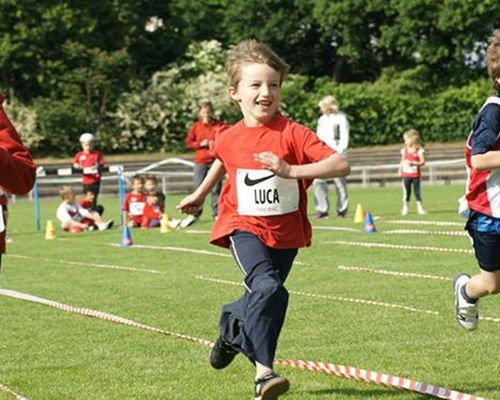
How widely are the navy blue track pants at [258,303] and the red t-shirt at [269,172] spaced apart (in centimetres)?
7

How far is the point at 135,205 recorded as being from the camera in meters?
21.9

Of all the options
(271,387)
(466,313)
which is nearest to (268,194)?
(271,387)

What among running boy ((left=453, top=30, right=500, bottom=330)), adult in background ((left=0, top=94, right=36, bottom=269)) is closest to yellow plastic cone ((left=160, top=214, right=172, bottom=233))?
running boy ((left=453, top=30, right=500, bottom=330))

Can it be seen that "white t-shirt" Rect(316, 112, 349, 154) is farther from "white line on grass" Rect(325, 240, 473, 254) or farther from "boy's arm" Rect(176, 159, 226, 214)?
"boy's arm" Rect(176, 159, 226, 214)

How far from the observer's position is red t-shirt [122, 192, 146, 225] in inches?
855

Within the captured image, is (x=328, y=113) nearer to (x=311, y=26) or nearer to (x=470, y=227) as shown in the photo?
(x=470, y=227)

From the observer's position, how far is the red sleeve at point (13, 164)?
17.3 feet

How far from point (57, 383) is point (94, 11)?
167 feet

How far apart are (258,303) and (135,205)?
15740 mm

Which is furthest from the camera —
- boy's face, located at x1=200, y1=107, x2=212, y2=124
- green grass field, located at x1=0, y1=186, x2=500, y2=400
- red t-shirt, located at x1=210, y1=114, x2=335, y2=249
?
boy's face, located at x1=200, y1=107, x2=212, y2=124

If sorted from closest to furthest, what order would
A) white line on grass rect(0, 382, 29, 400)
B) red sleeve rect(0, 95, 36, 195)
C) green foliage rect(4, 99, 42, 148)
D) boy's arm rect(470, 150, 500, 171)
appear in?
red sleeve rect(0, 95, 36, 195)
white line on grass rect(0, 382, 29, 400)
boy's arm rect(470, 150, 500, 171)
green foliage rect(4, 99, 42, 148)

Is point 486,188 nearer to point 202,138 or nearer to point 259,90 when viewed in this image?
point 259,90

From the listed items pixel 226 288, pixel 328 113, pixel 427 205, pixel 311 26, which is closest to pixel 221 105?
pixel 311 26

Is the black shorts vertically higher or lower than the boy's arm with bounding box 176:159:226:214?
lower
